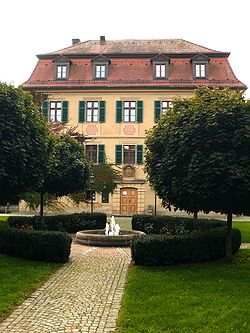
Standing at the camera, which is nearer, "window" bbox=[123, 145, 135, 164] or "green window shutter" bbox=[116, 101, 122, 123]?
"window" bbox=[123, 145, 135, 164]

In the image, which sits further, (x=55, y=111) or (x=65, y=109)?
(x=55, y=111)

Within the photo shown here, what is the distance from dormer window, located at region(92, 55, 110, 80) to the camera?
35.9 m

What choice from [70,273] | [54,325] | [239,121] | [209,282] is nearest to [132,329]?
[54,325]

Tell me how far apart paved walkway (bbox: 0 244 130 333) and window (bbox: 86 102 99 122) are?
2427 cm

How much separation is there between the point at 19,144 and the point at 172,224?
9330 mm

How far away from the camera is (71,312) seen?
7035 mm

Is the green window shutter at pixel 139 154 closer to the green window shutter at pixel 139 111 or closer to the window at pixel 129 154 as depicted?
the window at pixel 129 154

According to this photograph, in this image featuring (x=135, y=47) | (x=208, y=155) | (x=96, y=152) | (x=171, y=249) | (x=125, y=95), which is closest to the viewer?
(x=208, y=155)

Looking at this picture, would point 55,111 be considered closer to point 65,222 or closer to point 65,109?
point 65,109

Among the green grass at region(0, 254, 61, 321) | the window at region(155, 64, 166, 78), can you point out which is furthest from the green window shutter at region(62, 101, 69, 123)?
the green grass at region(0, 254, 61, 321)

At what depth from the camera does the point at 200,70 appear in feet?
115

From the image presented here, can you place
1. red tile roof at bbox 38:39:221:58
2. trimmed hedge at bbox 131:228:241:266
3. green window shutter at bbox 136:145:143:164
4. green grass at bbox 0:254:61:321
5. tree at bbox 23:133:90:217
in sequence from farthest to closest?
red tile roof at bbox 38:39:221:58 → green window shutter at bbox 136:145:143:164 → tree at bbox 23:133:90:217 → trimmed hedge at bbox 131:228:241:266 → green grass at bbox 0:254:61:321

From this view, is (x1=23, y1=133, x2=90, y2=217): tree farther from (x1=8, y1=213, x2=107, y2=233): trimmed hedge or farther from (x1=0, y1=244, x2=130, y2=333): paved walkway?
(x1=0, y1=244, x2=130, y2=333): paved walkway

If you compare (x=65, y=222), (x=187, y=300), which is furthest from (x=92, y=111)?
(x=187, y=300)
